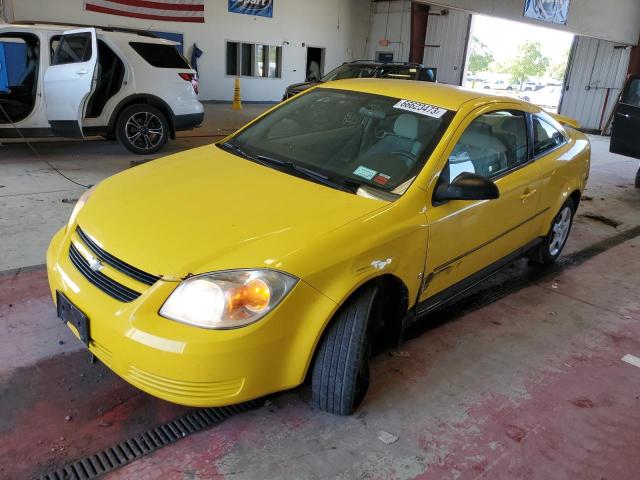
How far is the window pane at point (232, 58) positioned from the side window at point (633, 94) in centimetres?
1272

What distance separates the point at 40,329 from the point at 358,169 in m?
2.02

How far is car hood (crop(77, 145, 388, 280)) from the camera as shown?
1.99 metres

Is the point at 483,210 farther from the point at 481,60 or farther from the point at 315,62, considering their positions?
the point at 481,60

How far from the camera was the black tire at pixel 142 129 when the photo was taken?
725 centimetres

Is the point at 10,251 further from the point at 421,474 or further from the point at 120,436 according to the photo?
the point at 421,474

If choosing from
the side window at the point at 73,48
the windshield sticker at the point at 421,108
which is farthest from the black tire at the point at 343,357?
the side window at the point at 73,48

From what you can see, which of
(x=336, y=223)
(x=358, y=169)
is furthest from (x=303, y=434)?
(x=358, y=169)

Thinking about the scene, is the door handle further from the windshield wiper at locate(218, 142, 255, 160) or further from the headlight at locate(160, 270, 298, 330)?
the headlight at locate(160, 270, 298, 330)

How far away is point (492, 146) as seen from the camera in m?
3.13

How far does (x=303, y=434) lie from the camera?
88.3 inches

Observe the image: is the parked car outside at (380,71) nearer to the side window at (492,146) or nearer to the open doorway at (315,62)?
the side window at (492,146)

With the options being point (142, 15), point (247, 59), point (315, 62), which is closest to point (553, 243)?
point (142, 15)

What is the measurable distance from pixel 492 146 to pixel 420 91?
0.56m

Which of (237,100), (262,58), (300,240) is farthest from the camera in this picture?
(262,58)
